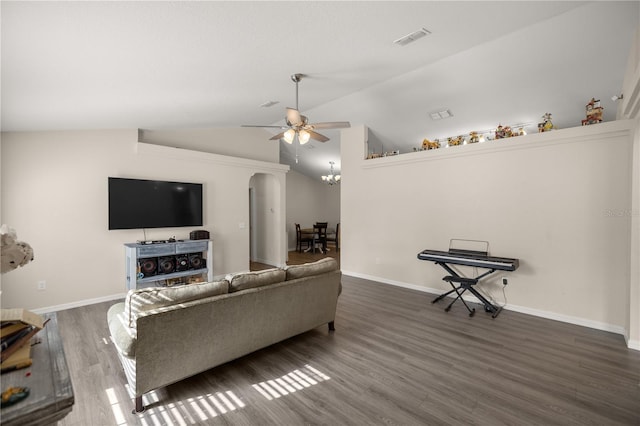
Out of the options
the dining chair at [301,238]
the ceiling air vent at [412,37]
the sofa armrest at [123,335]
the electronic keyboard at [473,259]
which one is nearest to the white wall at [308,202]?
the dining chair at [301,238]

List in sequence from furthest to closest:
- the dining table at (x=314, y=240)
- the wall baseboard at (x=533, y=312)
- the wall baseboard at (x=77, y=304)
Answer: the dining table at (x=314, y=240), the wall baseboard at (x=77, y=304), the wall baseboard at (x=533, y=312)

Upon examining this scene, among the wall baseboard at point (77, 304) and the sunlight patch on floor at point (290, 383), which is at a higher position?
the wall baseboard at point (77, 304)

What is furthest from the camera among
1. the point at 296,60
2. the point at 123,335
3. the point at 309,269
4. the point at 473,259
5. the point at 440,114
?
the point at 440,114

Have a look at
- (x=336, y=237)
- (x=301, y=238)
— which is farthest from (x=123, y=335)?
(x=336, y=237)

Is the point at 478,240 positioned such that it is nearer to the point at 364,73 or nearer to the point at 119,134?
the point at 364,73

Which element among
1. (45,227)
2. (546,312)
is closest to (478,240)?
(546,312)

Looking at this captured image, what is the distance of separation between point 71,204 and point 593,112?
732 centimetres

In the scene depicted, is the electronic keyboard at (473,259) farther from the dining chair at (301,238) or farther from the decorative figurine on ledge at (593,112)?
the dining chair at (301,238)

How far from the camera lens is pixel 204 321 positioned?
2.31 metres

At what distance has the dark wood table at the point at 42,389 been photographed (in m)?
0.84

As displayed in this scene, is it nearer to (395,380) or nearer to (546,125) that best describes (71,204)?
(395,380)

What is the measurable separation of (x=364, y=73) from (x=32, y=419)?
3952mm

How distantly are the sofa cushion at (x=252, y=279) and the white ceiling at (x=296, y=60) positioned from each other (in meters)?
1.93

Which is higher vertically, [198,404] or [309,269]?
[309,269]
